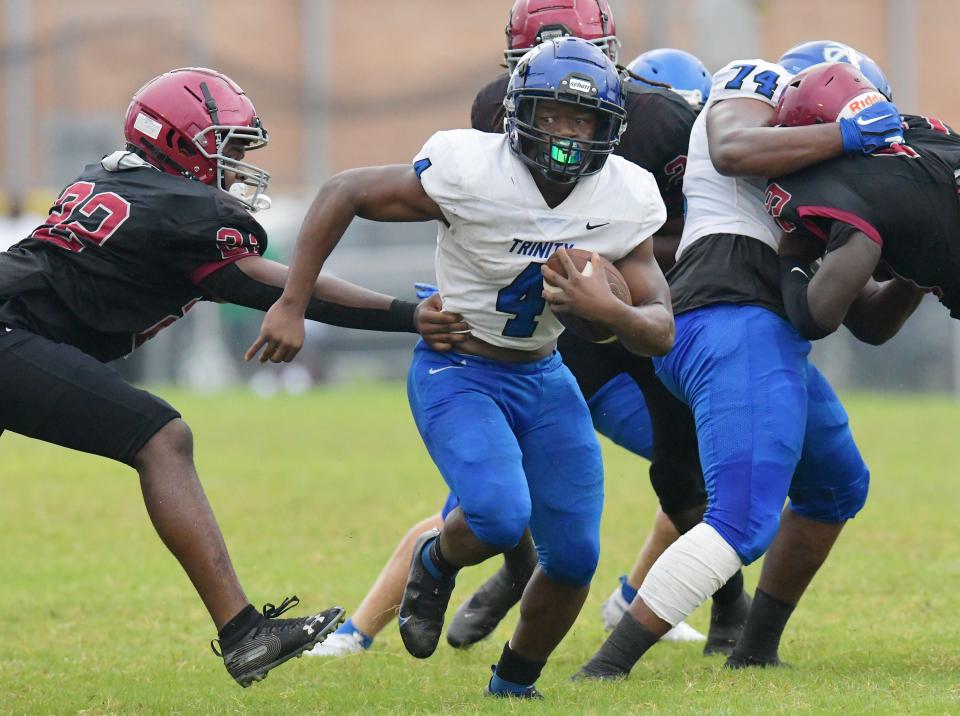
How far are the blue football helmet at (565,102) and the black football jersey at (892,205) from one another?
69cm

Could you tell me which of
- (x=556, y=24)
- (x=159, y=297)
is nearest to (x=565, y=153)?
(x=556, y=24)

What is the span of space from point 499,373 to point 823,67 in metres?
1.49

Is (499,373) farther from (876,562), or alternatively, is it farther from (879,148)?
(876,562)

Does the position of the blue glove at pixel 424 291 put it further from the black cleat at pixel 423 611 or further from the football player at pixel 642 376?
the black cleat at pixel 423 611

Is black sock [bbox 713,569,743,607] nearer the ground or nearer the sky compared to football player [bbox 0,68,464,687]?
nearer the ground

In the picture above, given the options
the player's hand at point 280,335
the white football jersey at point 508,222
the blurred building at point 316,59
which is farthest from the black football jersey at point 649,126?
the blurred building at point 316,59

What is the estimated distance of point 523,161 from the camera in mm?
4590

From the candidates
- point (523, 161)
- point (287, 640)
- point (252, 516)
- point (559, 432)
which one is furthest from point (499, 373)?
point (252, 516)

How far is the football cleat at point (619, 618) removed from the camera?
618 centimetres

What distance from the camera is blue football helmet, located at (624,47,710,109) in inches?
230

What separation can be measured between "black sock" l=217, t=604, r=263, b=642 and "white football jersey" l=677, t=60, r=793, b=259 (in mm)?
1952

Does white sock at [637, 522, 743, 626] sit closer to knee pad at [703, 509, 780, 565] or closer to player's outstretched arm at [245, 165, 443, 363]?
knee pad at [703, 509, 780, 565]

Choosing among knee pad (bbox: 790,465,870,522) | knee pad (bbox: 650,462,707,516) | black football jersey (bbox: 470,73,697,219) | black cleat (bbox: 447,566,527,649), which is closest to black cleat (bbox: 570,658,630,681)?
black cleat (bbox: 447,566,527,649)

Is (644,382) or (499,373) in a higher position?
(499,373)
